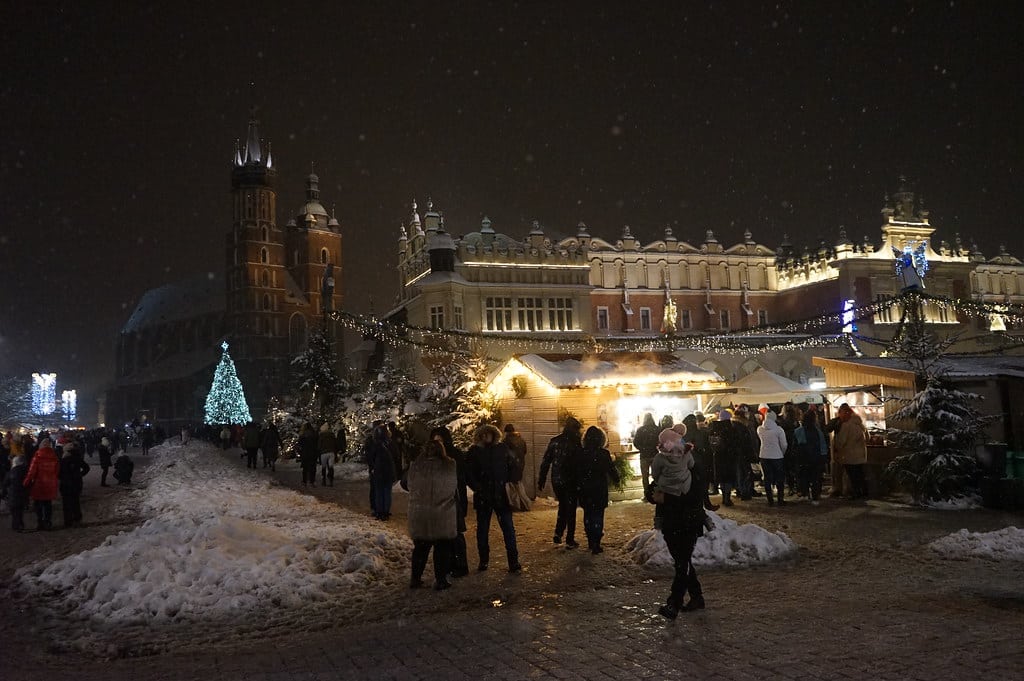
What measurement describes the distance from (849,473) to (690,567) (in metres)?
9.31

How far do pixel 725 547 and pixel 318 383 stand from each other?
29.3m

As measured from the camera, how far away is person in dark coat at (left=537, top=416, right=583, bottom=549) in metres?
10.1

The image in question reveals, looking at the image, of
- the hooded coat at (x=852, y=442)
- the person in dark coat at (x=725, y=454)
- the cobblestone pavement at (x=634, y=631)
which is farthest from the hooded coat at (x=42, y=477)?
the hooded coat at (x=852, y=442)

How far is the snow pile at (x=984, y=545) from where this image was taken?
8.92 meters

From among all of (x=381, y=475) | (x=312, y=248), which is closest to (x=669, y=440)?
(x=381, y=475)

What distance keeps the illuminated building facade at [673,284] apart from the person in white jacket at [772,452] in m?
26.7

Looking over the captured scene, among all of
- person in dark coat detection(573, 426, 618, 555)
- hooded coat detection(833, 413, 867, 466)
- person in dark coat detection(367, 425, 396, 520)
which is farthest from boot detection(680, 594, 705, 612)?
hooded coat detection(833, 413, 867, 466)

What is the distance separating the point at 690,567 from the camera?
7.01 m

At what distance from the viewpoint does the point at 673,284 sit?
53.2 metres

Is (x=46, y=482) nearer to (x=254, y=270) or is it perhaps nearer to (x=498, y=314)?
(x=498, y=314)

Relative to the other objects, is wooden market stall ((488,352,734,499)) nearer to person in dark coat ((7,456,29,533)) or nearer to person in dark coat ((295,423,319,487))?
person in dark coat ((295,423,319,487))

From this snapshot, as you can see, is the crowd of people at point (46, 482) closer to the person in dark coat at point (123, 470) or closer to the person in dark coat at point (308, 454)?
the person in dark coat at point (308, 454)

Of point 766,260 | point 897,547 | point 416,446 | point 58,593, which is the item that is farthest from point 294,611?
point 766,260

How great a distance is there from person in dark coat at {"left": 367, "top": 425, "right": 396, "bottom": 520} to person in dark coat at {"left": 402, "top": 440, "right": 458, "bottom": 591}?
5.88 meters
